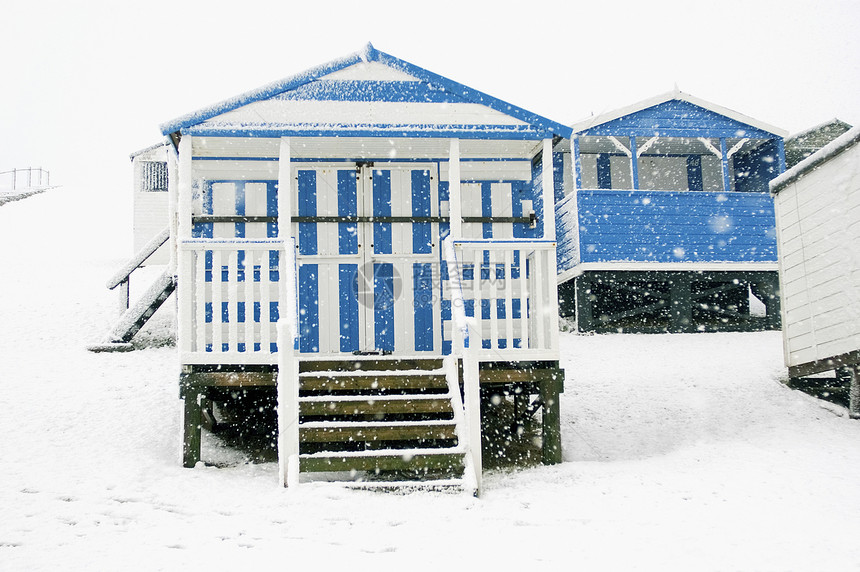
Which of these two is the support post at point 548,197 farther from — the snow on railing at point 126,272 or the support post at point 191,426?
the snow on railing at point 126,272

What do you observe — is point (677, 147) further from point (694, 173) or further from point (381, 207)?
point (381, 207)

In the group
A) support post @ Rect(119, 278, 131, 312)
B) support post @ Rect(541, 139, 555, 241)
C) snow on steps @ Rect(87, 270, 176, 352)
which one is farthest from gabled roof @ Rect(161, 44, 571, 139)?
support post @ Rect(119, 278, 131, 312)

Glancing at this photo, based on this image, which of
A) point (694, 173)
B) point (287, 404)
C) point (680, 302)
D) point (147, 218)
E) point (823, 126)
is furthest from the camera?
point (147, 218)

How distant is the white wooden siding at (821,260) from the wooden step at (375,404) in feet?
13.2

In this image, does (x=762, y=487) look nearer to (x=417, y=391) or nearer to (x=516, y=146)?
(x=417, y=391)

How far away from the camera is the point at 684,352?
36.4 ft

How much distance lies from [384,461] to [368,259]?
2.71 metres

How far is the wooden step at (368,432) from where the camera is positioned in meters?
6.03

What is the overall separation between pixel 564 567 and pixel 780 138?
11964 mm

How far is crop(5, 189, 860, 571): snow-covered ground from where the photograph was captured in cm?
409

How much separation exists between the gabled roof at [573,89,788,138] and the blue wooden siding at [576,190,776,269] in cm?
120

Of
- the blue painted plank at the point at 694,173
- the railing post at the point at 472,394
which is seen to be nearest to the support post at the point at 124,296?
the railing post at the point at 472,394

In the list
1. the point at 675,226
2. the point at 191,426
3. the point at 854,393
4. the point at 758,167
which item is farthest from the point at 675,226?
the point at 191,426

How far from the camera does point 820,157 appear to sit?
7.30 metres
